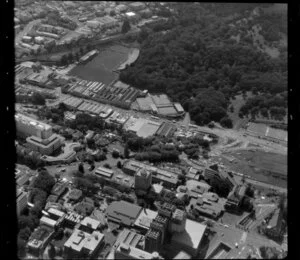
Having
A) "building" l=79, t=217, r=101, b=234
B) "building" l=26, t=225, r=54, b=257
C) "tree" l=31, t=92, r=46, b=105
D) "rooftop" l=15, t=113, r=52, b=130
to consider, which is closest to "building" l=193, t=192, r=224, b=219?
"building" l=79, t=217, r=101, b=234

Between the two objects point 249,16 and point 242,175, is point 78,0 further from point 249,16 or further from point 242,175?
point 242,175

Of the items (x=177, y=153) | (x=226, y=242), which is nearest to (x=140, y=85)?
(x=177, y=153)

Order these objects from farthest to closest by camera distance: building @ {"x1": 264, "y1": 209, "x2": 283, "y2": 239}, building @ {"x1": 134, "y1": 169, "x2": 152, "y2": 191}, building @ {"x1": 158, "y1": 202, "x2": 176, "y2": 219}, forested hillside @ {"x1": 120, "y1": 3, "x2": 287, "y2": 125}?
forested hillside @ {"x1": 120, "y1": 3, "x2": 287, "y2": 125}, building @ {"x1": 134, "y1": 169, "x2": 152, "y2": 191}, building @ {"x1": 264, "y1": 209, "x2": 283, "y2": 239}, building @ {"x1": 158, "y1": 202, "x2": 176, "y2": 219}

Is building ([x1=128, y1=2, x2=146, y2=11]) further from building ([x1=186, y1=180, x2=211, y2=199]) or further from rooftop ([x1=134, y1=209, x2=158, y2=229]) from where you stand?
rooftop ([x1=134, y1=209, x2=158, y2=229])

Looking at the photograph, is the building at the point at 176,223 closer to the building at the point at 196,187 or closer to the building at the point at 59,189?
the building at the point at 196,187

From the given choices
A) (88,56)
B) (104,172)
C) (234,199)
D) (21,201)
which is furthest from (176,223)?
(88,56)
